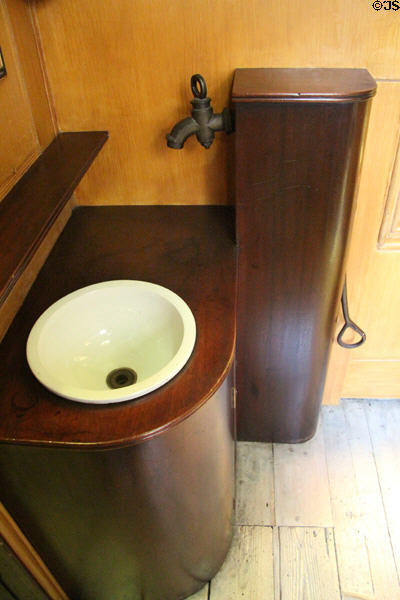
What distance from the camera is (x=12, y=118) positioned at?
1127 mm

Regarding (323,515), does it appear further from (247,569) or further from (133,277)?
(133,277)

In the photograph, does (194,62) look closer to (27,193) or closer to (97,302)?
(27,193)

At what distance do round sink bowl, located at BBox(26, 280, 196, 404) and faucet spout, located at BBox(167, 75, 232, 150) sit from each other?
15.5 inches

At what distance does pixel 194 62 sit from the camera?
1212 mm

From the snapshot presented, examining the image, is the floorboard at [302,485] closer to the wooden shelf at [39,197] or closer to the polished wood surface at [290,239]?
the polished wood surface at [290,239]

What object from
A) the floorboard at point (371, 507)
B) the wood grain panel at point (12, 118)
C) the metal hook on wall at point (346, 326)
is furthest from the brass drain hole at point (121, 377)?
the floorboard at point (371, 507)

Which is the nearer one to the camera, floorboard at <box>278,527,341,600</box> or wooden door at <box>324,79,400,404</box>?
wooden door at <box>324,79,400,404</box>

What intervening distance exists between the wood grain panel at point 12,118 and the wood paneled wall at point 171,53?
0.13m

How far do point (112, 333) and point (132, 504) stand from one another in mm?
419

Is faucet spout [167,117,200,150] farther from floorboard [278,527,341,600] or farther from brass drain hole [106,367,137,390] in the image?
floorboard [278,527,341,600]

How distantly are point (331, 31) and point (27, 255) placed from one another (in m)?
0.89

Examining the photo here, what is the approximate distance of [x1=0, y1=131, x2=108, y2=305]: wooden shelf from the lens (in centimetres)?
91

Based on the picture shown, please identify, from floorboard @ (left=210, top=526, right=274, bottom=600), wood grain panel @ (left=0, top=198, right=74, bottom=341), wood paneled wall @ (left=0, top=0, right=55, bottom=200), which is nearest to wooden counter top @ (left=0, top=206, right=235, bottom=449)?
wood grain panel @ (left=0, top=198, right=74, bottom=341)

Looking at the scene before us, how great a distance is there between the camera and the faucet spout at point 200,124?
1168mm
